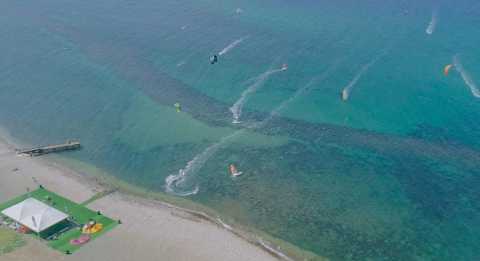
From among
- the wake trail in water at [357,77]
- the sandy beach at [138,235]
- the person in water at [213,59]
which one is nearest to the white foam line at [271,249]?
the sandy beach at [138,235]

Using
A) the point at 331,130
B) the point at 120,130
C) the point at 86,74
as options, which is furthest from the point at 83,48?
the point at 331,130

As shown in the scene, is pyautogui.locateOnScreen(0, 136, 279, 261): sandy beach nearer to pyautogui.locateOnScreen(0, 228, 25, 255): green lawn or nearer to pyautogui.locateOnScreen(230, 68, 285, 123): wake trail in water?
pyautogui.locateOnScreen(0, 228, 25, 255): green lawn

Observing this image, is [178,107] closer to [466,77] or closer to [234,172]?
[234,172]

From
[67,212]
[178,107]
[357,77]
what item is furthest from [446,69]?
[67,212]

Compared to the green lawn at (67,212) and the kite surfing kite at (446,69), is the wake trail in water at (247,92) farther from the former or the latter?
the kite surfing kite at (446,69)

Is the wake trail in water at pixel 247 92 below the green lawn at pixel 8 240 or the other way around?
below

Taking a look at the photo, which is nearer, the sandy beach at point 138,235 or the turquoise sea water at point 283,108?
the sandy beach at point 138,235
